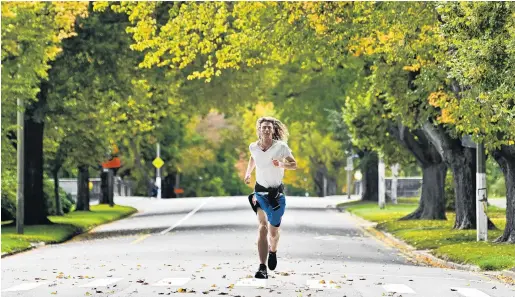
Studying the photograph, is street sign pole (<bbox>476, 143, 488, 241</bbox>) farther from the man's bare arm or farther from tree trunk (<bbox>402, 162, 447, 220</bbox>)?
tree trunk (<bbox>402, 162, 447, 220</bbox>)

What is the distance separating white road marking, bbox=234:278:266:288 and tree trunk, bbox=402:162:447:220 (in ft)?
89.1

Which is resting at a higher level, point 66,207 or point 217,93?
point 217,93

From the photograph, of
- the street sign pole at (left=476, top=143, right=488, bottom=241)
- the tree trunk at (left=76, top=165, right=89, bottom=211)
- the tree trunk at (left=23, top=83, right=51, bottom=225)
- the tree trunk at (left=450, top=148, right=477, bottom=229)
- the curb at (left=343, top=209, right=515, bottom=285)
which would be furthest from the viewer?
the tree trunk at (left=76, top=165, right=89, bottom=211)

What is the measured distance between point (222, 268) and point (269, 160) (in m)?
5.74

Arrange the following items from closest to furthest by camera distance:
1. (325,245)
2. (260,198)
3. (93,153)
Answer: (260,198)
(325,245)
(93,153)

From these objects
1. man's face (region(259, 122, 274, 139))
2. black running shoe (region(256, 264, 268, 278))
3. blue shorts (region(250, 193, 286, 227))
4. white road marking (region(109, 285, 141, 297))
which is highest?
man's face (region(259, 122, 274, 139))

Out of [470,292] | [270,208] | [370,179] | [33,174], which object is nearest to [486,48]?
[470,292]

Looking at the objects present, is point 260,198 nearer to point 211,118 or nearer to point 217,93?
point 217,93

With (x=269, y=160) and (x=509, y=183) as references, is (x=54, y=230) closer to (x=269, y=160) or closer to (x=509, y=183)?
(x=509, y=183)

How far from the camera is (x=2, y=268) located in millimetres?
23594

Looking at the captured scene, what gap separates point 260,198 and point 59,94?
23.7 m

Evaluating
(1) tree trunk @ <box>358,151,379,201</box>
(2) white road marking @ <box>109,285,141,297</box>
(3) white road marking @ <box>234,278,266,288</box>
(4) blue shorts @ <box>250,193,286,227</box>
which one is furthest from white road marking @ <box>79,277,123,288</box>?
(1) tree trunk @ <box>358,151,379,201</box>

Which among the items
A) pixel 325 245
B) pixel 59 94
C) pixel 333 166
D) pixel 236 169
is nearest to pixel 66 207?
pixel 59 94

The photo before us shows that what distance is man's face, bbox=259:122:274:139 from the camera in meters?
16.8
